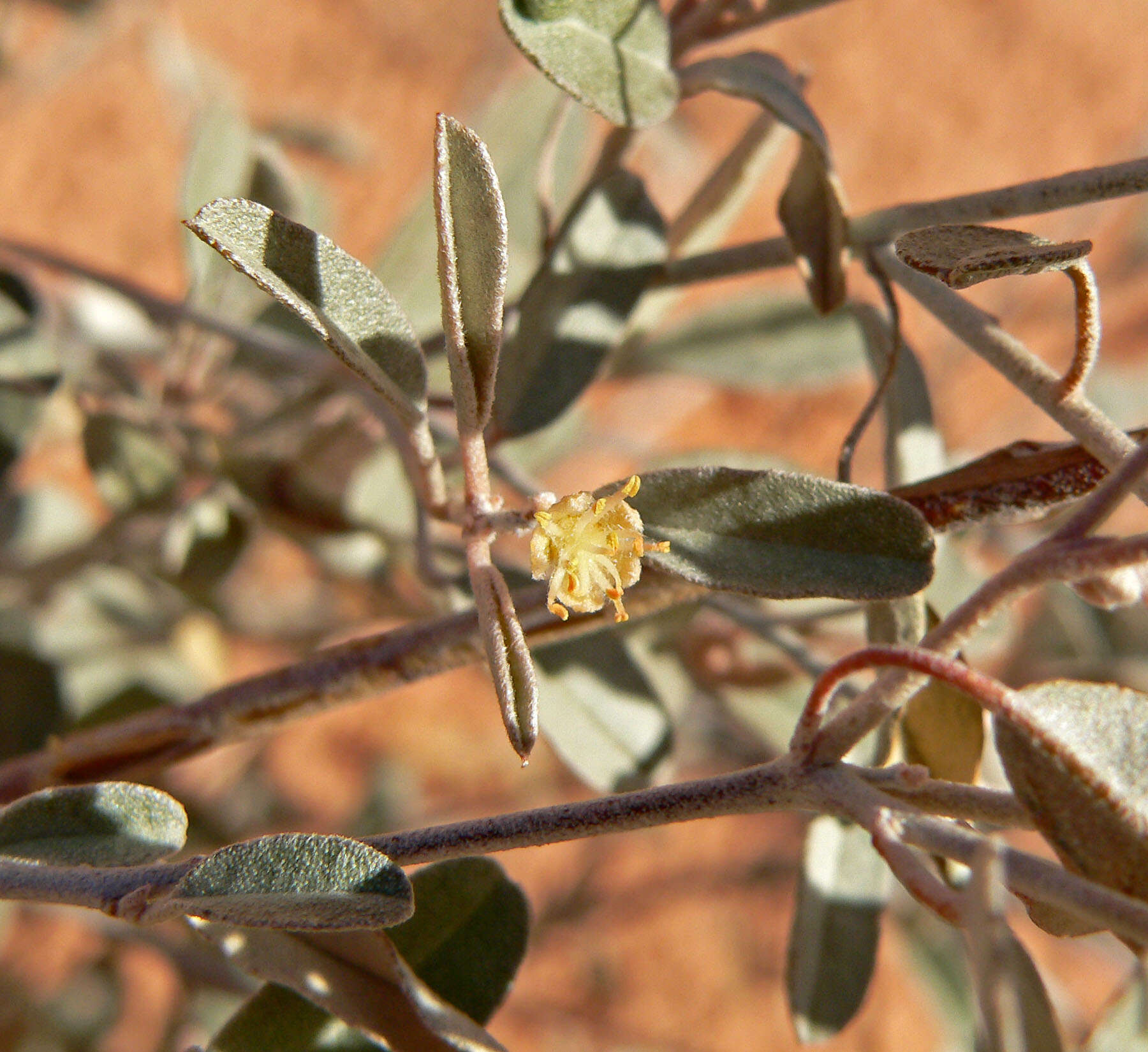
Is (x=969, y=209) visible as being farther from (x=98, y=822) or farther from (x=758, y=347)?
(x=758, y=347)

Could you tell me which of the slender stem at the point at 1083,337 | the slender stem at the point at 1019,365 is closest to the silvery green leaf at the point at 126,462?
the slender stem at the point at 1019,365

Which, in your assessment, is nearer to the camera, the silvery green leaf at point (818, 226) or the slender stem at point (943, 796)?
the slender stem at point (943, 796)

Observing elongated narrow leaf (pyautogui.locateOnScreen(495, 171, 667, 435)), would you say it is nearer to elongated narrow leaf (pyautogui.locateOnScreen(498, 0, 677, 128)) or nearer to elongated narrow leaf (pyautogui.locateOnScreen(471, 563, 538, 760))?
elongated narrow leaf (pyautogui.locateOnScreen(498, 0, 677, 128))

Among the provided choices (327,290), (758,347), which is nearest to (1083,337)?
(327,290)

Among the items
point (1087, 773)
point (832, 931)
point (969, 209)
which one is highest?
point (969, 209)

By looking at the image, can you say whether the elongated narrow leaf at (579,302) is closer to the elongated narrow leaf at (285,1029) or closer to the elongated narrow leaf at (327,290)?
the elongated narrow leaf at (327,290)

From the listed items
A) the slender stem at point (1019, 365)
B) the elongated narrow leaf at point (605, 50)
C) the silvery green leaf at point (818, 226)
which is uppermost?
the elongated narrow leaf at point (605, 50)
